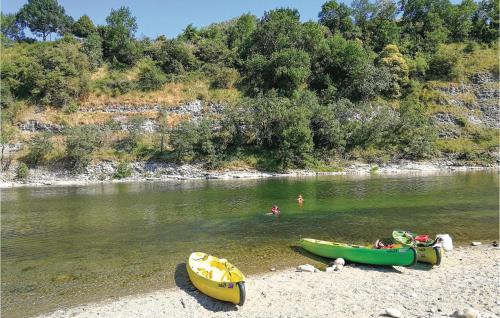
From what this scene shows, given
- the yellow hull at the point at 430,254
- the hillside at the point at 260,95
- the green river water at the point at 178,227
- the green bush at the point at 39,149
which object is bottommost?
the green river water at the point at 178,227

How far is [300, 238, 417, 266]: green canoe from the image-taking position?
53.6 ft

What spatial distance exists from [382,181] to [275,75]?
4547 cm

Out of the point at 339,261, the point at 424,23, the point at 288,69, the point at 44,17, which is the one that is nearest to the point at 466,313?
the point at 339,261

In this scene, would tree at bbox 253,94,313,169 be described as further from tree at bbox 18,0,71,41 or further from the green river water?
tree at bbox 18,0,71,41

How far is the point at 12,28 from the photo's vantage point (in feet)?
375

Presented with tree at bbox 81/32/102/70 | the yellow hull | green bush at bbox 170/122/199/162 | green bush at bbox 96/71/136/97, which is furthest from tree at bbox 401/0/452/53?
the yellow hull

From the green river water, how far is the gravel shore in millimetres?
1606

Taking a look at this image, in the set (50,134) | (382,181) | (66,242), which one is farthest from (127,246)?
(50,134)

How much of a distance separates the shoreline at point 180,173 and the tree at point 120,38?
4316cm

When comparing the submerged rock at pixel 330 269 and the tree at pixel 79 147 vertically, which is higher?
the tree at pixel 79 147

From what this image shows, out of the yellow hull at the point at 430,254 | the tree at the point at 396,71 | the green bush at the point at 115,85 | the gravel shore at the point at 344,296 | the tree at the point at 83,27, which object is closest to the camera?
the gravel shore at the point at 344,296

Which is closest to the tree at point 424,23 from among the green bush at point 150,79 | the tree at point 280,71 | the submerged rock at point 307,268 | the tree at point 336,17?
the tree at point 336,17

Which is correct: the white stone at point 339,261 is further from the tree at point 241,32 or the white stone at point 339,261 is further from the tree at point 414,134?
the tree at point 241,32

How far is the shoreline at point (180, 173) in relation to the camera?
208 feet
